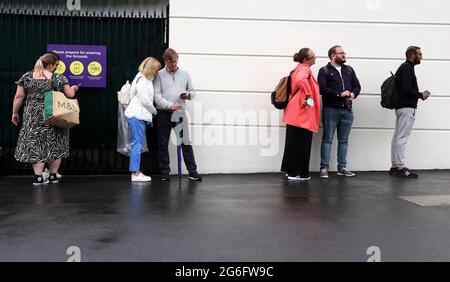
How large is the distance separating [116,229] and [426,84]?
5840 mm

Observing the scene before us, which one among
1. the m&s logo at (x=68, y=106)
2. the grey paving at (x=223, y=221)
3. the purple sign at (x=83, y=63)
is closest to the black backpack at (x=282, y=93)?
the grey paving at (x=223, y=221)

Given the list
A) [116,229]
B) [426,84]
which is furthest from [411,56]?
[116,229]

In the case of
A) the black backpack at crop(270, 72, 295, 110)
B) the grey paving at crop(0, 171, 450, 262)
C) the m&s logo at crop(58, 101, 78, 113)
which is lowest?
the grey paving at crop(0, 171, 450, 262)

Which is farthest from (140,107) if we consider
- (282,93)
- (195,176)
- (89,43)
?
(282,93)

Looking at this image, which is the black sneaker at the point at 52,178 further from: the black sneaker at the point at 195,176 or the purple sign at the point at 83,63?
the black sneaker at the point at 195,176

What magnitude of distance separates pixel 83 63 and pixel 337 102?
3917mm

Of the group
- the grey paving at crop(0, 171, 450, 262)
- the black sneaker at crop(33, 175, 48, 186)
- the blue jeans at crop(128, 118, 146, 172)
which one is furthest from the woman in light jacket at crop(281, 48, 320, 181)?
the black sneaker at crop(33, 175, 48, 186)

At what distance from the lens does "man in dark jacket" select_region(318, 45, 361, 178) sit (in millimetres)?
7707

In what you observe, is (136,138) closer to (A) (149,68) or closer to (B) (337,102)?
(A) (149,68)

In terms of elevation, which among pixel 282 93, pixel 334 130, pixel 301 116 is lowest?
pixel 334 130

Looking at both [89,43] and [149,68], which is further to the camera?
[89,43]

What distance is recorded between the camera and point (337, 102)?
306 inches

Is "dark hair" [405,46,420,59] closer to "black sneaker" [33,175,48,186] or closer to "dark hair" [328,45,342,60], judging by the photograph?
"dark hair" [328,45,342,60]

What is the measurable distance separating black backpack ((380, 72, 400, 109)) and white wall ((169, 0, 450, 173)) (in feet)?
1.23
